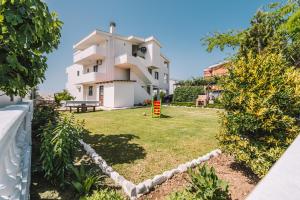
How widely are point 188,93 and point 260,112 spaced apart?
2679cm

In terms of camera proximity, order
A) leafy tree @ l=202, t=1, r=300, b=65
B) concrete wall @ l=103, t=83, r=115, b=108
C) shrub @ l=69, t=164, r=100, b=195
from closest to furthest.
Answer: shrub @ l=69, t=164, r=100, b=195
leafy tree @ l=202, t=1, r=300, b=65
concrete wall @ l=103, t=83, r=115, b=108

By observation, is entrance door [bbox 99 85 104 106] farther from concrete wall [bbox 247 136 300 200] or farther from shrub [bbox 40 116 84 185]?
concrete wall [bbox 247 136 300 200]

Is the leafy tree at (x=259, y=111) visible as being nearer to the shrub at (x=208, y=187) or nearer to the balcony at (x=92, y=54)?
the shrub at (x=208, y=187)

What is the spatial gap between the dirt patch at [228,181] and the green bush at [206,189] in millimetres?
403

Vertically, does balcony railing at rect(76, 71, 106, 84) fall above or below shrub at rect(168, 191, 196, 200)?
above

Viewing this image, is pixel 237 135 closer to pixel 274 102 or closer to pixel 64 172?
pixel 274 102

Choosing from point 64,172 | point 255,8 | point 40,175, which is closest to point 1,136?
point 64,172

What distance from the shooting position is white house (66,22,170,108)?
75.6 feet

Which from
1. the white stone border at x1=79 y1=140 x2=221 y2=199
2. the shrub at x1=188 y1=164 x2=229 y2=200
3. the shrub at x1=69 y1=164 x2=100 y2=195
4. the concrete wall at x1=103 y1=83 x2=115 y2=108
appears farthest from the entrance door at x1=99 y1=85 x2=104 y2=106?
the shrub at x1=188 y1=164 x2=229 y2=200

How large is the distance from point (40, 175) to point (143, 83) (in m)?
23.9

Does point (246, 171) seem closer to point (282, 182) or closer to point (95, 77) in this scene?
point (282, 182)

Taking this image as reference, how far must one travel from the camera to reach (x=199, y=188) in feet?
11.0

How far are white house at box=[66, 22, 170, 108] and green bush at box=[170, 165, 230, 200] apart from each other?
63.2ft

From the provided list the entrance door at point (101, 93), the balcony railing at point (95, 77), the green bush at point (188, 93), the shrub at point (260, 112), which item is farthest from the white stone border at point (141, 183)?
the green bush at point (188, 93)
